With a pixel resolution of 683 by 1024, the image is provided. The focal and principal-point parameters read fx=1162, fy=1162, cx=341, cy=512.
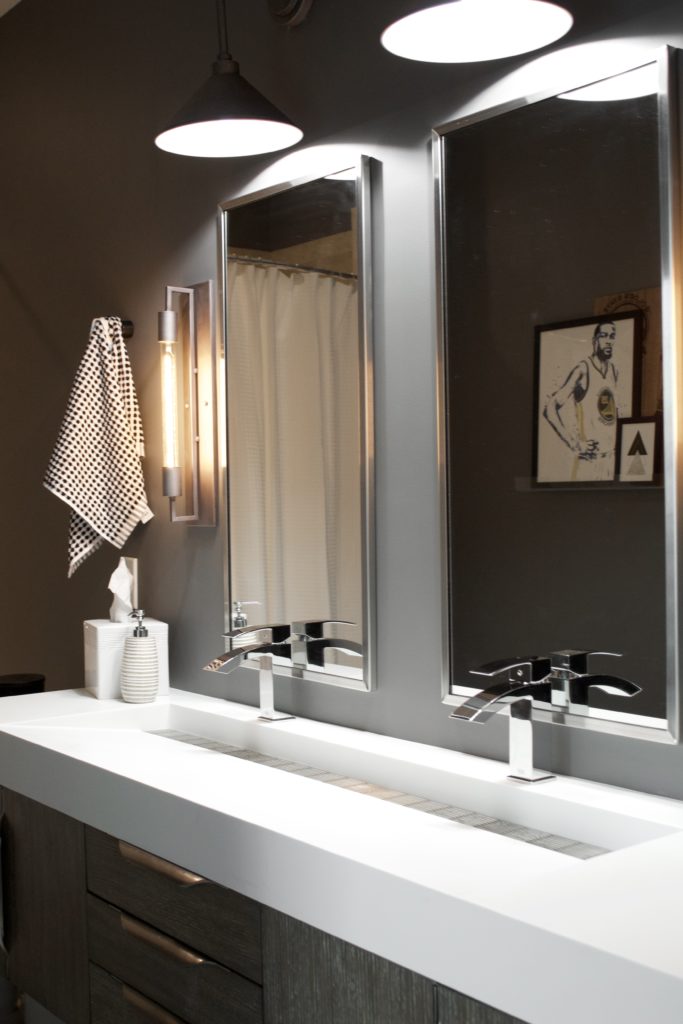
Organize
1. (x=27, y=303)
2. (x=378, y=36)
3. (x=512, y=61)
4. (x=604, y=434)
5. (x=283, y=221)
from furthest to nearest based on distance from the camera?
(x=27, y=303) < (x=283, y=221) < (x=378, y=36) < (x=512, y=61) < (x=604, y=434)

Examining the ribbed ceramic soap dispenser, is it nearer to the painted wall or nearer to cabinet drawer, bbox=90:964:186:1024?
the painted wall

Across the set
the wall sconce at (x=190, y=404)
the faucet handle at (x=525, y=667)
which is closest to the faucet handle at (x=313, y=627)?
the wall sconce at (x=190, y=404)

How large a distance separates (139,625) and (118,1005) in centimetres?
92

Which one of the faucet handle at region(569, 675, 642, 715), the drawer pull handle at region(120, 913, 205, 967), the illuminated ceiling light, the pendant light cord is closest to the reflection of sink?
the faucet handle at region(569, 675, 642, 715)

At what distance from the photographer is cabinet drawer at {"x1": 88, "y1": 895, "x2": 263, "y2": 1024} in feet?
6.20

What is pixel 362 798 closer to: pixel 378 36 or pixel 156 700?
pixel 156 700

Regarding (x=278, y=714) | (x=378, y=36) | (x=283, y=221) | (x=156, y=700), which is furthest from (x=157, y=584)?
(x=378, y=36)

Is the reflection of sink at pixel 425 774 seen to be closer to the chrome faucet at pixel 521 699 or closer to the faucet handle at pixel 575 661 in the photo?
the chrome faucet at pixel 521 699

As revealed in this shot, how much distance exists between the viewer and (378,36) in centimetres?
229

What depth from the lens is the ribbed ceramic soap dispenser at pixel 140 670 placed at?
2.80 meters

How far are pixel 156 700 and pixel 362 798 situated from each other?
1.03 m

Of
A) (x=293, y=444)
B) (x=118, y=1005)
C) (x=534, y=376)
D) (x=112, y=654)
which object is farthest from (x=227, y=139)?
(x=118, y=1005)

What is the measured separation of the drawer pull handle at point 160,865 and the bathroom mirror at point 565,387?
0.58m

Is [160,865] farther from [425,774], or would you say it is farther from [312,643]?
[312,643]
